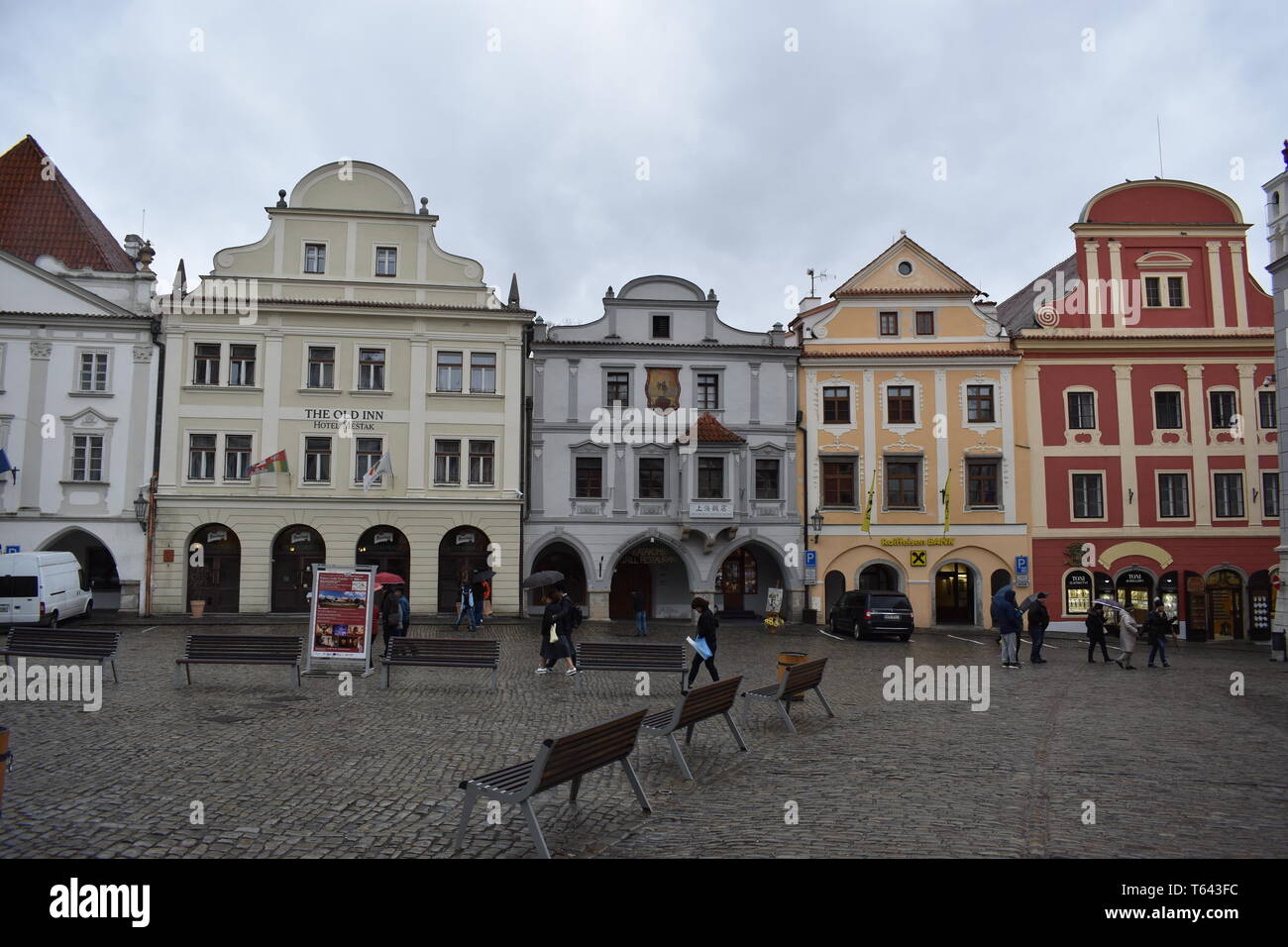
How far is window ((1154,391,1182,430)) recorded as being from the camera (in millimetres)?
33781

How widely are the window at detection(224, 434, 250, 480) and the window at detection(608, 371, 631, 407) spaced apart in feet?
40.8

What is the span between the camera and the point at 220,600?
3041cm

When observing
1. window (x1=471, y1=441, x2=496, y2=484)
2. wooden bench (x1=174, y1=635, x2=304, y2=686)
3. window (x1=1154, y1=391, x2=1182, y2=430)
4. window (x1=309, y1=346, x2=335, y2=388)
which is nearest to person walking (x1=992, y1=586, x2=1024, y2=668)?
wooden bench (x1=174, y1=635, x2=304, y2=686)

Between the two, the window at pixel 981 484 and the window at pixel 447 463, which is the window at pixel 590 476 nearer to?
the window at pixel 447 463

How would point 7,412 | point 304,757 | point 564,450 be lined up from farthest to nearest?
point 564,450
point 7,412
point 304,757

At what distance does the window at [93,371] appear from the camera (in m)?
30.5

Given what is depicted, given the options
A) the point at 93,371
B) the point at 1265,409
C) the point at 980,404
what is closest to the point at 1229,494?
the point at 1265,409

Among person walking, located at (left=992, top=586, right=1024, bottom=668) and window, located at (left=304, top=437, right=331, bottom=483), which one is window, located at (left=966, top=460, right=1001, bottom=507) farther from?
window, located at (left=304, top=437, right=331, bottom=483)

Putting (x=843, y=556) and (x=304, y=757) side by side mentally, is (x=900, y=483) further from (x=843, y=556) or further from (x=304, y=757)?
A: (x=304, y=757)

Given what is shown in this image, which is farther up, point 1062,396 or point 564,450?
point 1062,396

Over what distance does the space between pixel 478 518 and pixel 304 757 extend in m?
21.7

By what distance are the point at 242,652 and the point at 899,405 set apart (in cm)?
2550

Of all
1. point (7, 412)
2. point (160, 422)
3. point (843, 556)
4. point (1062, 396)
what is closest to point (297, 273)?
point (160, 422)
